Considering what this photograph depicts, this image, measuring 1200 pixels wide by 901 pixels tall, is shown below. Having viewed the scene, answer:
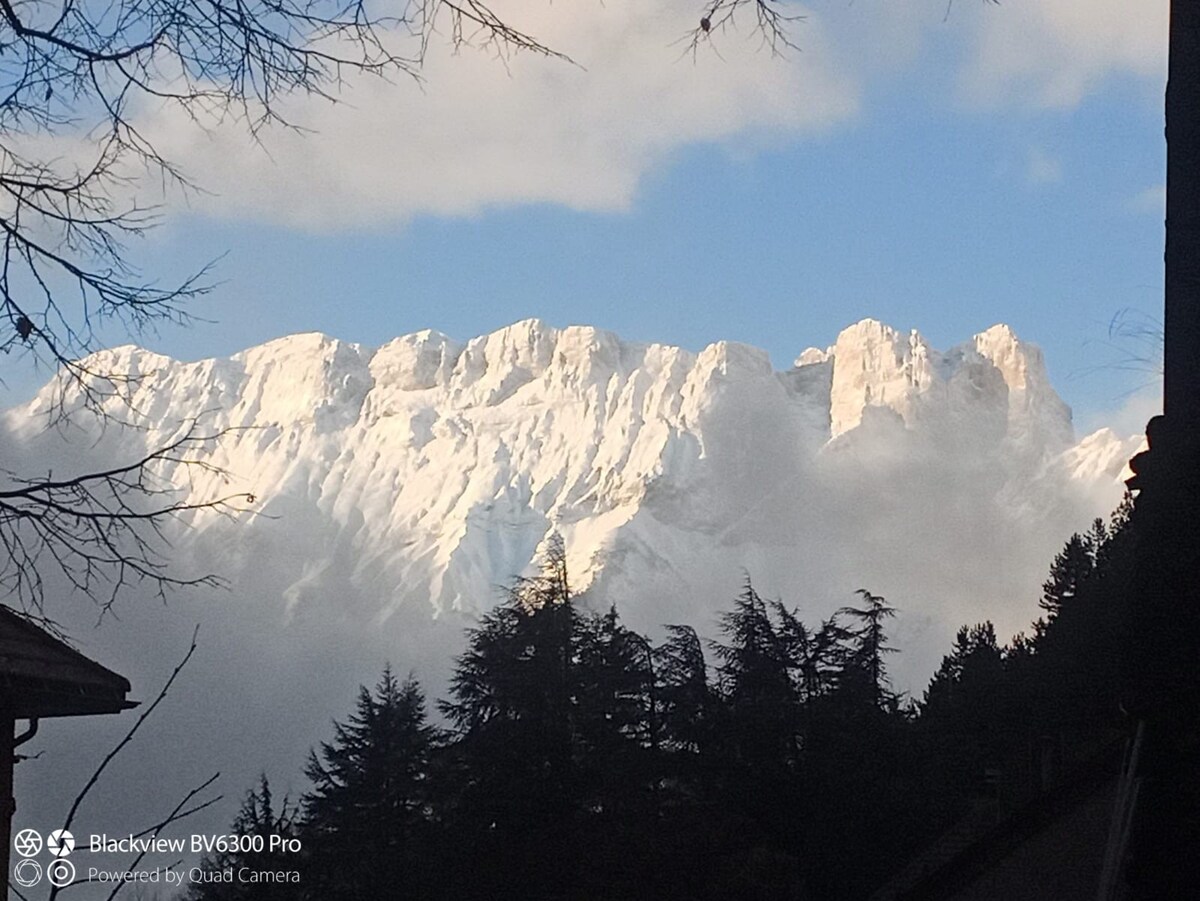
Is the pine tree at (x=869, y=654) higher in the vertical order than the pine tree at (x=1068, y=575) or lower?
lower

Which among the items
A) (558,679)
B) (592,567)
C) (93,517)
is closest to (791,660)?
(558,679)

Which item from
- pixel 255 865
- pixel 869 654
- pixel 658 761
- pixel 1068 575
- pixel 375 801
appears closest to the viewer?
pixel 255 865

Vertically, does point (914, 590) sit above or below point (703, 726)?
above

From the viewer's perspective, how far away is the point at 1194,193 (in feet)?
9.15

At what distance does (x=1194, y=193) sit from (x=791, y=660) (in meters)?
37.3

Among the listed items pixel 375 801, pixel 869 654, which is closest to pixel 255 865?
pixel 375 801

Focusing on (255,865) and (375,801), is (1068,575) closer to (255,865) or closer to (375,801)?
(375,801)

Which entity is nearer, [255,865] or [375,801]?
[255,865]

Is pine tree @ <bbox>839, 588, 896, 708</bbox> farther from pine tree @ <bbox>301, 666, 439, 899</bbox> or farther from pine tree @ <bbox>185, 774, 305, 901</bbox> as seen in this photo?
pine tree @ <bbox>185, 774, 305, 901</bbox>

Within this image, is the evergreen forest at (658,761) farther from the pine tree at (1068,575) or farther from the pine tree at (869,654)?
the pine tree at (1068,575)

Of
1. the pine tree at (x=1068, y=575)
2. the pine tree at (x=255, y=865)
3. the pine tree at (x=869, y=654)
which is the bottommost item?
the pine tree at (x=255, y=865)

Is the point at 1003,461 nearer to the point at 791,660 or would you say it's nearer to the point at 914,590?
the point at 914,590

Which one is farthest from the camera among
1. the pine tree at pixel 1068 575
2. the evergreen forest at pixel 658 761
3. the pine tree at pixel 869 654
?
the pine tree at pixel 1068 575

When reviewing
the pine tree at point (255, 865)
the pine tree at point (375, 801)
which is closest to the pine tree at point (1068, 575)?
the pine tree at point (375, 801)
